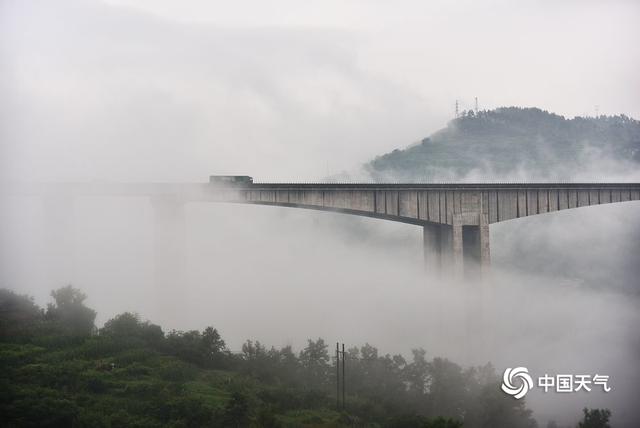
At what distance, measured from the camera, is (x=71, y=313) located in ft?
189

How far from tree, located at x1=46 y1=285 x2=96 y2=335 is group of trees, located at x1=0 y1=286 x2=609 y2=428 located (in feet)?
0.35

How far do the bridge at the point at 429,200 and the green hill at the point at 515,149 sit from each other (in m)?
102

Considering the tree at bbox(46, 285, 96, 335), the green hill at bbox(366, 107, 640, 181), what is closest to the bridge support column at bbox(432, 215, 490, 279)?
the tree at bbox(46, 285, 96, 335)

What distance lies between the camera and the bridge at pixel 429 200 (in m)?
58.1

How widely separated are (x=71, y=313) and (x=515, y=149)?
148221 mm

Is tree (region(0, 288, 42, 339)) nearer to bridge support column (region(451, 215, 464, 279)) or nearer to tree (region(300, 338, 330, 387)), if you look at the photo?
tree (region(300, 338, 330, 387))

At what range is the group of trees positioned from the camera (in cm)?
3659

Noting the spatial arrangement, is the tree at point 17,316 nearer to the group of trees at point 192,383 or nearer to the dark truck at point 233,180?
the group of trees at point 192,383

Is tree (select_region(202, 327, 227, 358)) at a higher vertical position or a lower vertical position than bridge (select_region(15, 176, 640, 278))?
lower

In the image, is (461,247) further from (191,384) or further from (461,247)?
(191,384)

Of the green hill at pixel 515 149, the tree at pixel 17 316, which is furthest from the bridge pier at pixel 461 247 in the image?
the green hill at pixel 515 149

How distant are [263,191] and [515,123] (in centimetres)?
15472

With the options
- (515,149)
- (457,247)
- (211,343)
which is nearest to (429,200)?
(457,247)

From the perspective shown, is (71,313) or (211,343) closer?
(211,343)
